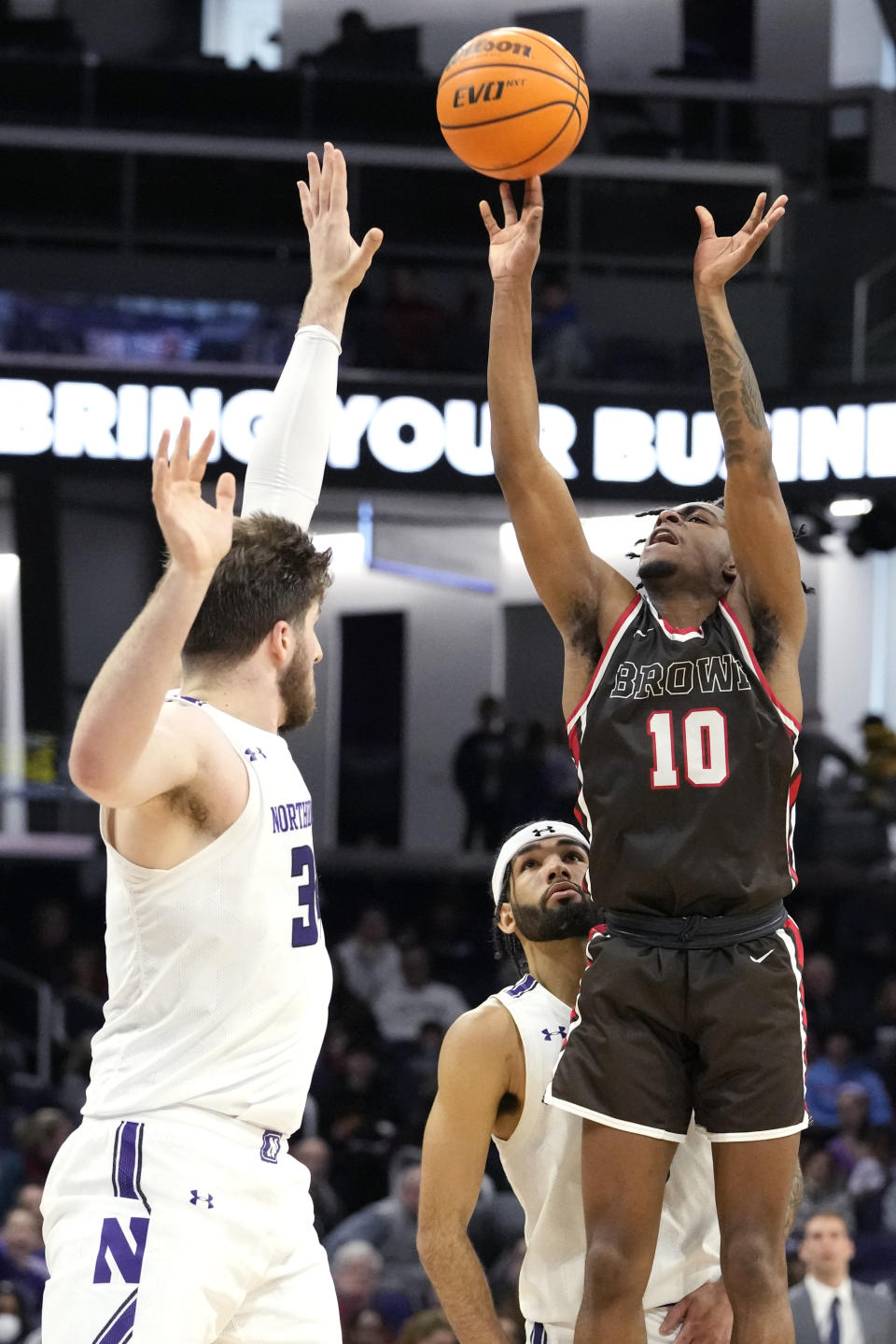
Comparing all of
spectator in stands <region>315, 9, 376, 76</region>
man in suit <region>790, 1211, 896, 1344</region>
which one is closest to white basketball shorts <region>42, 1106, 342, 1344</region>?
man in suit <region>790, 1211, 896, 1344</region>

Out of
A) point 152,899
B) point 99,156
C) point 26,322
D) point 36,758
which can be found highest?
point 99,156

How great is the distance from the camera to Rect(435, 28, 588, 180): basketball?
4.06 metres

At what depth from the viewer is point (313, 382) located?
142 inches

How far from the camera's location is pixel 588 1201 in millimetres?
3592

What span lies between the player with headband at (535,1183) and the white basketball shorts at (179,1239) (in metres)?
0.89

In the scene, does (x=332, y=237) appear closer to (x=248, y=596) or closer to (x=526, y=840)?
(x=248, y=596)

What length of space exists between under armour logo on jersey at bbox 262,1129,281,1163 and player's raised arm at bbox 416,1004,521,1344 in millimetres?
933

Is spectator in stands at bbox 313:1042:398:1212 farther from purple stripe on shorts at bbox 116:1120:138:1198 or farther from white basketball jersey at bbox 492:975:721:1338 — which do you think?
purple stripe on shorts at bbox 116:1120:138:1198

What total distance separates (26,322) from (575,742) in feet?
31.9

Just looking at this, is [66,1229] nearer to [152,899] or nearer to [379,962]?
[152,899]

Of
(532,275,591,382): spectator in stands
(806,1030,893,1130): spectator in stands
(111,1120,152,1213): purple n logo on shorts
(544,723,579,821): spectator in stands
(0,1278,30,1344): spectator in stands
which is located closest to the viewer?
(111,1120,152,1213): purple n logo on shorts

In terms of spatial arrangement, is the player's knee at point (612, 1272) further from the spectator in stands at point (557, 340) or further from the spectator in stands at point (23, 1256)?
the spectator in stands at point (557, 340)

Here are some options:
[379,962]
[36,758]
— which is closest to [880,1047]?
[379,962]

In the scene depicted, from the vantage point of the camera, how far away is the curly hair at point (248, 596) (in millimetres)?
2934
